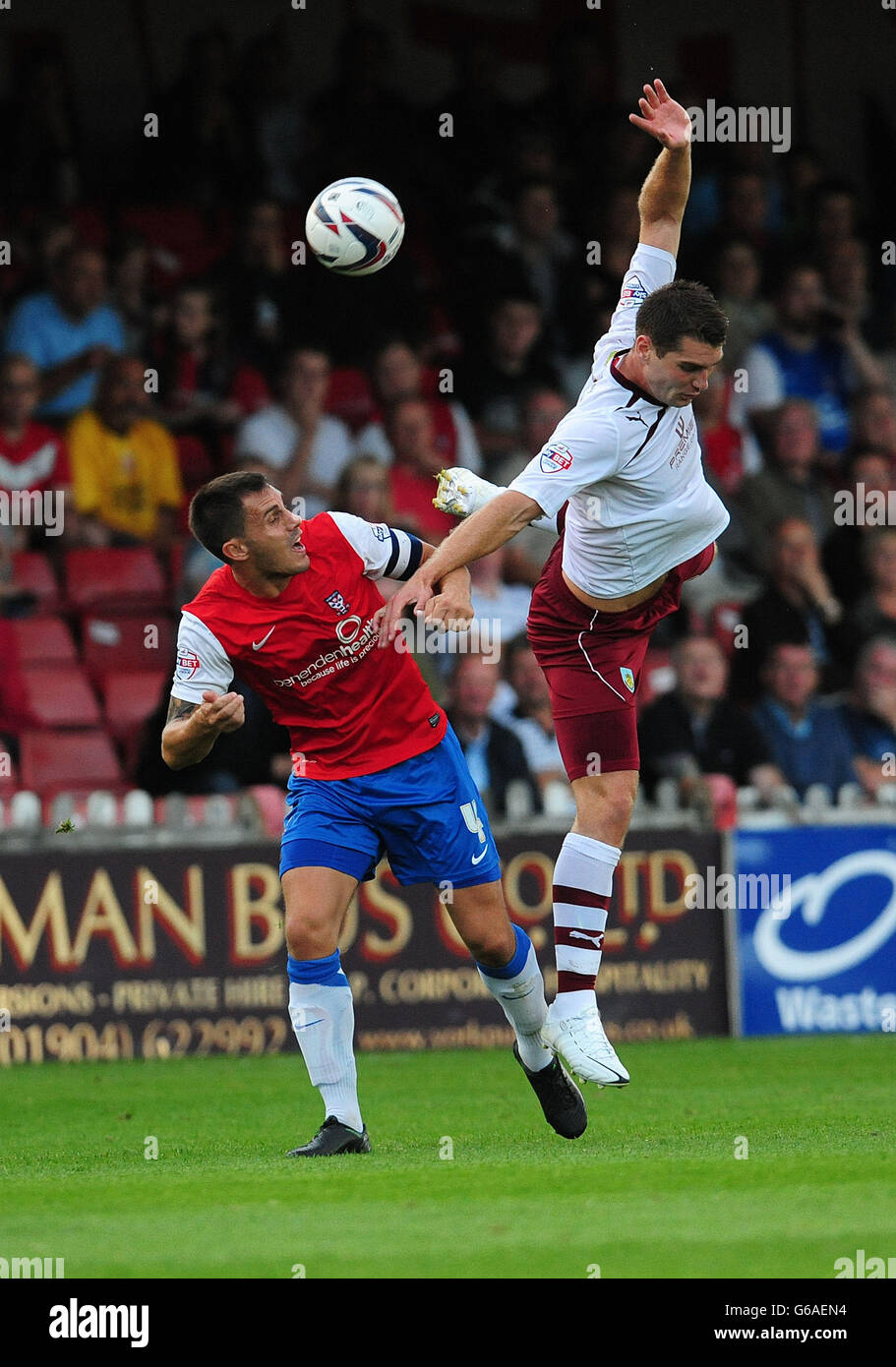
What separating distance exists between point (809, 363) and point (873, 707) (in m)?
3.02

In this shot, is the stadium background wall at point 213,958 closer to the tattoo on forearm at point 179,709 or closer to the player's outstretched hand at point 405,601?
the tattoo on forearm at point 179,709

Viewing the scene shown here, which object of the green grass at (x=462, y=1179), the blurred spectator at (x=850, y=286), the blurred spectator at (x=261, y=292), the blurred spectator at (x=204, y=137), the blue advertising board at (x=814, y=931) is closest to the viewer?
the green grass at (x=462, y=1179)

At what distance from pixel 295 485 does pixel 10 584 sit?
1916mm

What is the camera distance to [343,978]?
7.20 metres

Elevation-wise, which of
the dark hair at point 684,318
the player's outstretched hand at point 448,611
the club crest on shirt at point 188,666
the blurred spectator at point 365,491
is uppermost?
the blurred spectator at point 365,491

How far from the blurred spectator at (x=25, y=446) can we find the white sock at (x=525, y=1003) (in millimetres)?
6996

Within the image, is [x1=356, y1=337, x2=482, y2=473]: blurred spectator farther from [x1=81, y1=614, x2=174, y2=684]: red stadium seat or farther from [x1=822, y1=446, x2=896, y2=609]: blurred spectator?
[x1=822, y1=446, x2=896, y2=609]: blurred spectator

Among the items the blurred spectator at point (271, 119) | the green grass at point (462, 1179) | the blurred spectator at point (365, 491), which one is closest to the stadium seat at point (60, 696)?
the blurred spectator at point (365, 491)

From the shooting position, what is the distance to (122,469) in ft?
45.0

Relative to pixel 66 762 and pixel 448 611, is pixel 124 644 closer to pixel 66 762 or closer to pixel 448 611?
A: pixel 66 762

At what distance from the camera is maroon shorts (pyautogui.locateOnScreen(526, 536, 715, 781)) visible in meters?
7.54

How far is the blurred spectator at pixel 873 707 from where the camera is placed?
44.4 feet

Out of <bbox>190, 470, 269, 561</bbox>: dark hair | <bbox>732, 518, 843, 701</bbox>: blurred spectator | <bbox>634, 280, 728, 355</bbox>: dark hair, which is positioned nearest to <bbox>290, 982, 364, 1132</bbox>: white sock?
<bbox>190, 470, 269, 561</bbox>: dark hair

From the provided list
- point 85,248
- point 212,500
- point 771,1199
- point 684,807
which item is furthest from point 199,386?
point 771,1199
